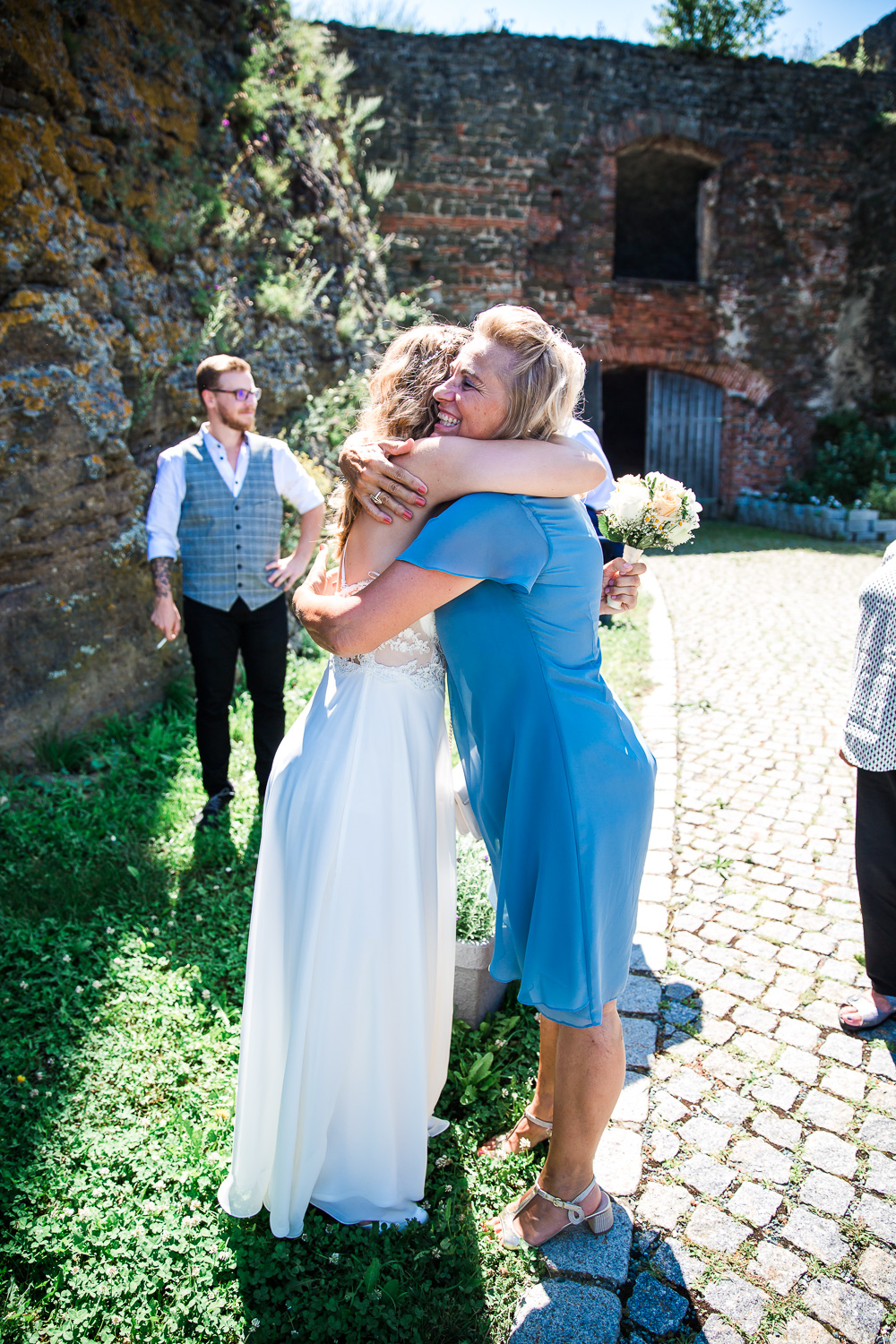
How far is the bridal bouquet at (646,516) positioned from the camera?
7.56 ft

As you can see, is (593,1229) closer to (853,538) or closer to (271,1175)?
(271,1175)

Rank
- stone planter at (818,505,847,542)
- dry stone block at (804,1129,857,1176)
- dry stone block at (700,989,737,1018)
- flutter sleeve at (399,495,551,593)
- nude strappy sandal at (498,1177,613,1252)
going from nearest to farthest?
flutter sleeve at (399,495,551,593) → nude strappy sandal at (498,1177,613,1252) → dry stone block at (804,1129,857,1176) → dry stone block at (700,989,737,1018) → stone planter at (818,505,847,542)

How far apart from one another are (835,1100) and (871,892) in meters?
0.68

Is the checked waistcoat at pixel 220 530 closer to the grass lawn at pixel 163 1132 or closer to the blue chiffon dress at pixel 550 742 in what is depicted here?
the grass lawn at pixel 163 1132

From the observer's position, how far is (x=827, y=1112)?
2.47 metres

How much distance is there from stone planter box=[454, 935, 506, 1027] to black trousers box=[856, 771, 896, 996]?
1.29 meters

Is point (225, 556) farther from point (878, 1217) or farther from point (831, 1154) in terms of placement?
point (878, 1217)

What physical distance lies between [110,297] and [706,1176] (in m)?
5.44

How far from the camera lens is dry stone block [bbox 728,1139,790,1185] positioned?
226 centimetres

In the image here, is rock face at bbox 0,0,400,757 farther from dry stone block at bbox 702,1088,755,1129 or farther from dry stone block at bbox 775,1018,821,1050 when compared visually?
dry stone block at bbox 775,1018,821,1050

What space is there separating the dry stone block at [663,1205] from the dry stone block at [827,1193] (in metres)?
0.31

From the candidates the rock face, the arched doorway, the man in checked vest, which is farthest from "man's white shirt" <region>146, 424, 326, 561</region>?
the arched doorway

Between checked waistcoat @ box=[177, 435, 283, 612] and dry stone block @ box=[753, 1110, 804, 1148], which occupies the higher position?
checked waistcoat @ box=[177, 435, 283, 612]

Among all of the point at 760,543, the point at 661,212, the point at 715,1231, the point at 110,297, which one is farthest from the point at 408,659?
the point at 661,212
